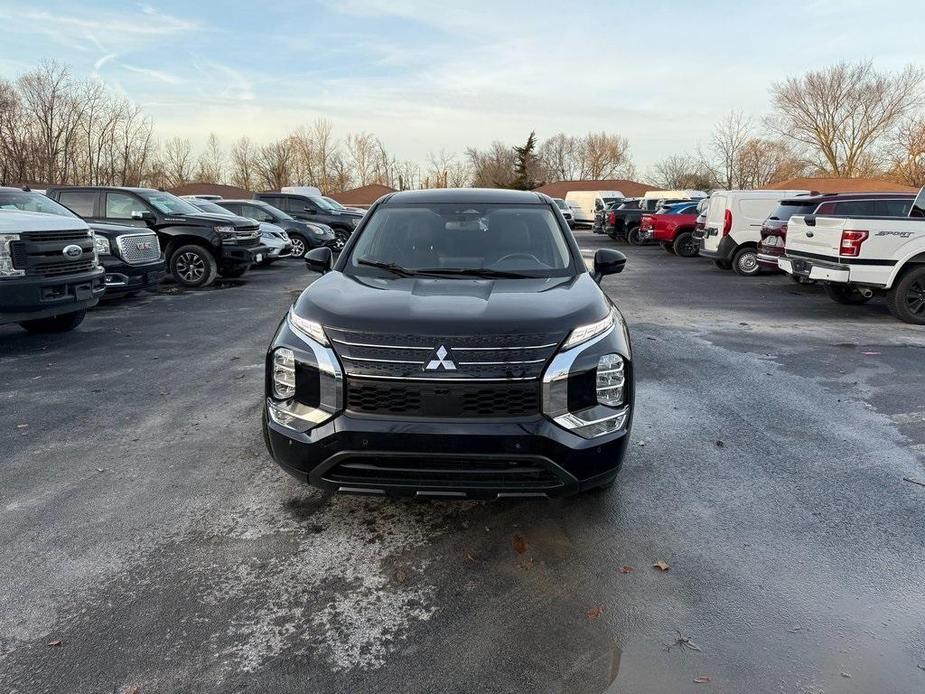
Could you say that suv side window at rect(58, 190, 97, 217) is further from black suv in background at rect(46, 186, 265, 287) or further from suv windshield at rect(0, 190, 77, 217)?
suv windshield at rect(0, 190, 77, 217)

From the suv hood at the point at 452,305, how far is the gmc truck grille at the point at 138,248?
25.0 feet

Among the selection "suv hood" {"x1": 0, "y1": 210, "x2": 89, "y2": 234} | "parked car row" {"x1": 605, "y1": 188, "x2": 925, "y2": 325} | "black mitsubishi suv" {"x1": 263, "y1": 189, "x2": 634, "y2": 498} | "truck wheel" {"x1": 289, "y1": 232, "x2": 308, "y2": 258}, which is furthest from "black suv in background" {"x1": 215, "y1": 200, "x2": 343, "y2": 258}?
"black mitsubishi suv" {"x1": 263, "y1": 189, "x2": 634, "y2": 498}

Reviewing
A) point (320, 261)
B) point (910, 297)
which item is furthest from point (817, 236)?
point (320, 261)

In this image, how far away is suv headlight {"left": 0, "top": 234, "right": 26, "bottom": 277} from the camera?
673cm

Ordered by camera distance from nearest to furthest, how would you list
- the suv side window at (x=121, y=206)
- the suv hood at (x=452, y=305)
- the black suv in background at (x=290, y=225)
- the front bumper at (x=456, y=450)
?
the front bumper at (x=456, y=450) → the suv hood at (x=452, y=305) → the suv side window at (x=121, y=206) → the black suv in background at (x=290, y=225)

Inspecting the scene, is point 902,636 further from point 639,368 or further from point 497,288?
point 639,368

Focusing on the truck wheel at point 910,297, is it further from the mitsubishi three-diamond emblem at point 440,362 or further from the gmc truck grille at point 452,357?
the mitsubishi three-diamond emblem at point 440,362

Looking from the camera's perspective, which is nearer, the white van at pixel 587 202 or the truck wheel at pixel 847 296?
the truck wheel at pixel 847 296

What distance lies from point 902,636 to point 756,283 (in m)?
13.2

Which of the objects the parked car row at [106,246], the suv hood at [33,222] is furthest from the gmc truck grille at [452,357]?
the suv hood at [33,222]

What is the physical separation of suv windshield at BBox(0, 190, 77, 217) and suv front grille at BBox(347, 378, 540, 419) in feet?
24.1

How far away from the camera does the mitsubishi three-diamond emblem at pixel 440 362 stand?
291 cm

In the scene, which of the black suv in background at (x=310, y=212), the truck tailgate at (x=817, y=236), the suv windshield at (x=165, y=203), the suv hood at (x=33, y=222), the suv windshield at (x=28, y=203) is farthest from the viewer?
the black suv in background at (x=310, y=212)

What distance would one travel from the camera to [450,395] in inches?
114
